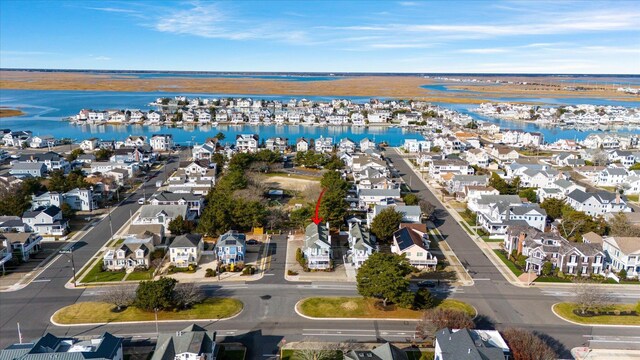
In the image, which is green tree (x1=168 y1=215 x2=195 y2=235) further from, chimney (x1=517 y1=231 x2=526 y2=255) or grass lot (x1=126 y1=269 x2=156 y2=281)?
chimney (x1=517 y1=231 x2=526 y2=255)

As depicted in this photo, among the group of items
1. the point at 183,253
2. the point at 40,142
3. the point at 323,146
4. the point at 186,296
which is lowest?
the point at 186,296

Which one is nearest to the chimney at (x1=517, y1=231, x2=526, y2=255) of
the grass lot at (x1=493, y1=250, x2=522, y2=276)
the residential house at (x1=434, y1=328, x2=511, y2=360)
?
the grass lot at (x1=493, y1=250, x2=522, y2=276)

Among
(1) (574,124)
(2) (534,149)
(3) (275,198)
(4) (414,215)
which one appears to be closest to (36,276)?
(3) (275,198)

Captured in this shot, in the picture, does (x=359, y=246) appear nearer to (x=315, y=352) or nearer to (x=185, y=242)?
(x=315, y=352)

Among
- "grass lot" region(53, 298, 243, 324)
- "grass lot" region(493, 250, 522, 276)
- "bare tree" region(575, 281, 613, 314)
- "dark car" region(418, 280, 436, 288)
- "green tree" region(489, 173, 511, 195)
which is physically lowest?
"grass lot" region(53, 298, 243, 324)

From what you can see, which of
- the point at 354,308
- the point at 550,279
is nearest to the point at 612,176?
the point at 550,279

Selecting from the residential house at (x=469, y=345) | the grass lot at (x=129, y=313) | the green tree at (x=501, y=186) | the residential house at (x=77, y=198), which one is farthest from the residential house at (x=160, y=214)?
the green tree at (x=501, y=186)
